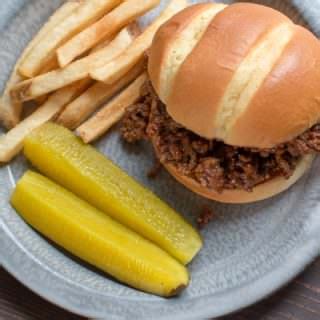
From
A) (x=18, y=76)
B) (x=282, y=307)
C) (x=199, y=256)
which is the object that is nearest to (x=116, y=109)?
(x=18, y=76)

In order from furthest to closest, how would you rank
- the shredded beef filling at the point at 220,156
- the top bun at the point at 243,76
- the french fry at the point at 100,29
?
the french fry at the point at 100,29
the shredded beef filling at the point at 220,156
the top bun at the point at 243,76

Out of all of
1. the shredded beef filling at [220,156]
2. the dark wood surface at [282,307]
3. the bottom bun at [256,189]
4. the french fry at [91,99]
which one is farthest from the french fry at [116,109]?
the dark wood surface at [282,307]

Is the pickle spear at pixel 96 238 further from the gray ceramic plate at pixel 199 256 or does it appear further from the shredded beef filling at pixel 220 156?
the shredded beef filling at pixel 220 156

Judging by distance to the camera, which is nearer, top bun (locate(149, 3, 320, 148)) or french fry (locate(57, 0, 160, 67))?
top bun (locate(149, 3, 320, 148))

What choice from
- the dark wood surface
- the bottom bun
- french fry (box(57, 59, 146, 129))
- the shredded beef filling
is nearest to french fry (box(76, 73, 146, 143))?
french fry (box(57, 59, 146, 129))

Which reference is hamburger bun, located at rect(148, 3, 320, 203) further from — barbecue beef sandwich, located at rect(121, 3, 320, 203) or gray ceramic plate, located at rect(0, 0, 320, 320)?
gray ceramic plate, located at rect(0, 0, 320, 320)

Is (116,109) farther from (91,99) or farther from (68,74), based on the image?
(68,74)
